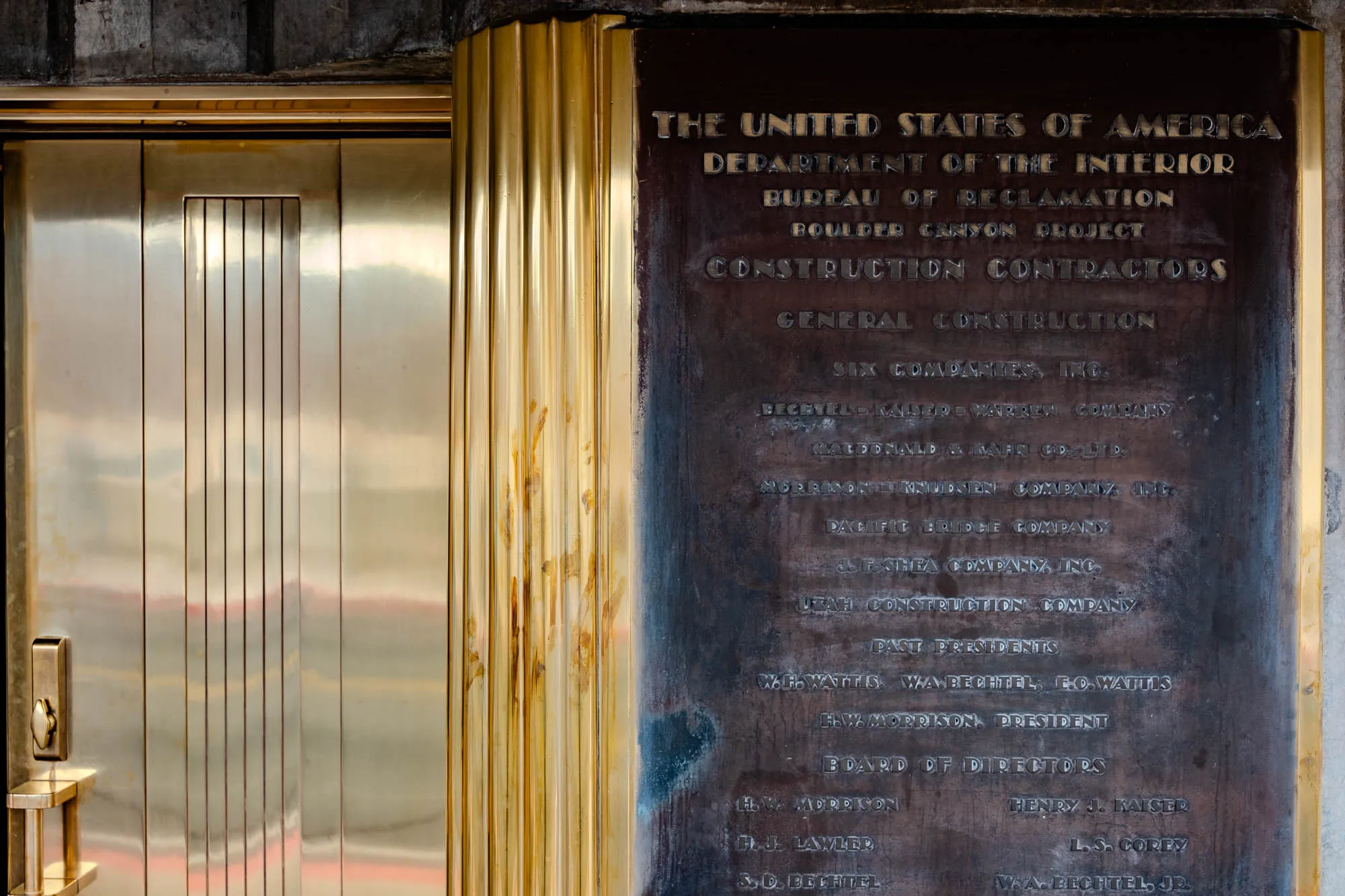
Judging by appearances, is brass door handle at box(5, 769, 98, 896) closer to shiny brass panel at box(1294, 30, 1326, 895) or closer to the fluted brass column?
the fluted brass column

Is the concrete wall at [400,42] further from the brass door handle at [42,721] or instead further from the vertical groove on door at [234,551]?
the brass door handle at [42,721]

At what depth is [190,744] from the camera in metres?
2.28

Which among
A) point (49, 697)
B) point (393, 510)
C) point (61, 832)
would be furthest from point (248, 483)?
point (61, 832)

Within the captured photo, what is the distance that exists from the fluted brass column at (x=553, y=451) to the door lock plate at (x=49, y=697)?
128 centimetres

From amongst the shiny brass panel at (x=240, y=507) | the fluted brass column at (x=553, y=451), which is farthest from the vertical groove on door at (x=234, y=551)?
the fluted brass column at (x=553, y=451)

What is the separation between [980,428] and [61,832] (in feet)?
8.43

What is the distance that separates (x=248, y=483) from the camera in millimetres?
2264

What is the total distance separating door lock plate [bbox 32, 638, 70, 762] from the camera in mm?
2248

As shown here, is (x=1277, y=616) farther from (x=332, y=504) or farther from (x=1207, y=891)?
(x=332, y=504)

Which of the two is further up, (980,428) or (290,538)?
(980,428)

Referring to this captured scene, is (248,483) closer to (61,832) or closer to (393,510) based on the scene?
(393,510)

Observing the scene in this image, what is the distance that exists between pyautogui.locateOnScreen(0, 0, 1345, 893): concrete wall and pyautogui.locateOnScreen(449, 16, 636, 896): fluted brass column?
25 cm

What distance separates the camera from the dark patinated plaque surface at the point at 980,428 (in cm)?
179

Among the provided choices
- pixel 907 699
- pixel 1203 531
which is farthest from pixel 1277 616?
pixel 907 699
